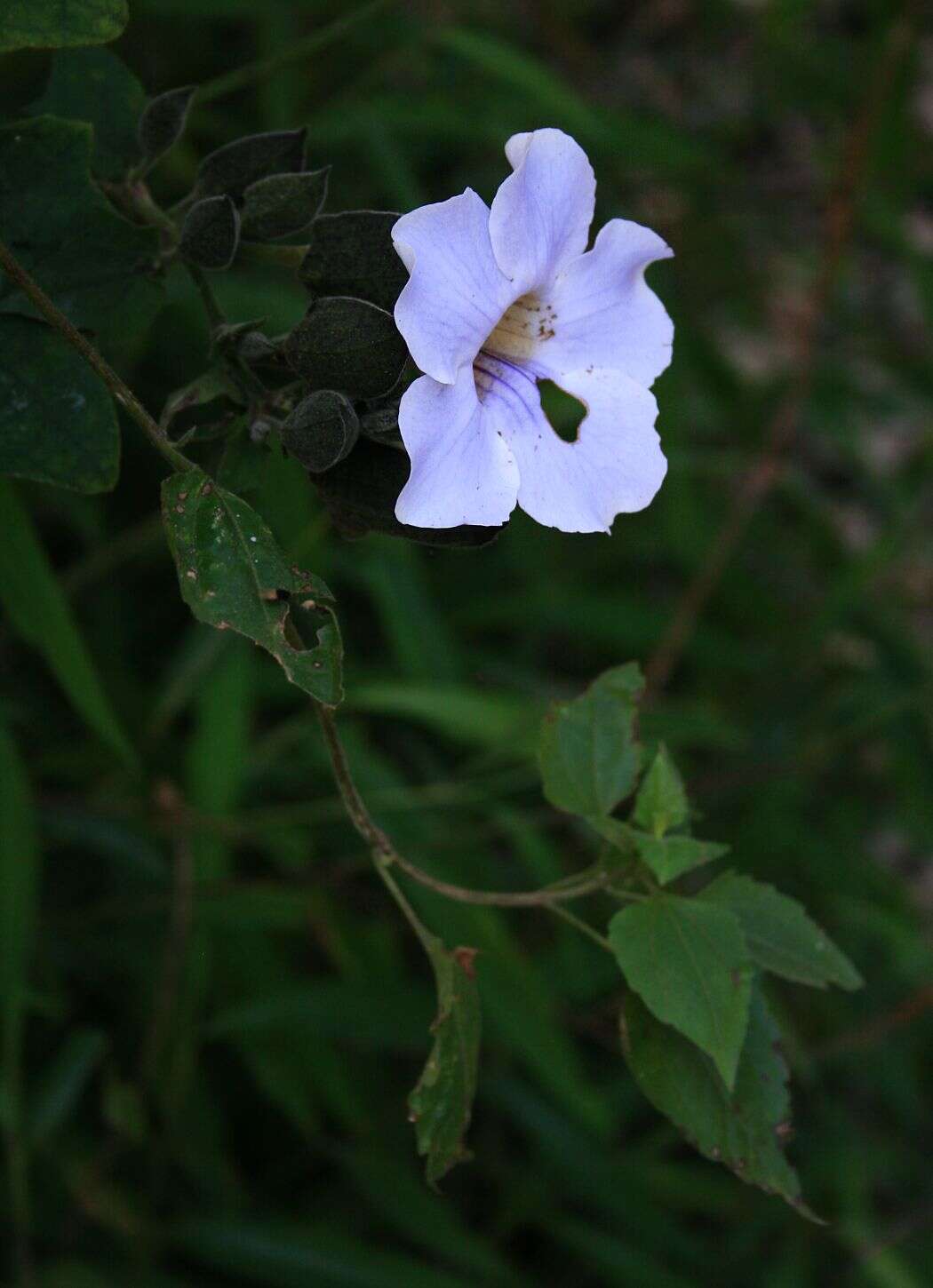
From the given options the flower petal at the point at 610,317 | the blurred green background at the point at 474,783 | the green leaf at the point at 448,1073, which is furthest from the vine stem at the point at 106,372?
the blurred green background at the point at 474,783

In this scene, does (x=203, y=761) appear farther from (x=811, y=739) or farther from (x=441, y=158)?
(x=441, y=158)

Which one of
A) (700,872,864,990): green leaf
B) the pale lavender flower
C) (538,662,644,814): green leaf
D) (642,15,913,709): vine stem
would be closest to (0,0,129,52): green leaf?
the pale lavender flower

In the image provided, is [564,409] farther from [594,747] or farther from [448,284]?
[448,284]

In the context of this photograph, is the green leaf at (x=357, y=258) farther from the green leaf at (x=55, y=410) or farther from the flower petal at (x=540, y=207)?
the green leaf at (x=55, y=410)

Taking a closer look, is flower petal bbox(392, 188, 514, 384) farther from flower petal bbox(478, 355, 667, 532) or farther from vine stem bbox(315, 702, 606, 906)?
vine stem bbox(315, 702, 606, 906)

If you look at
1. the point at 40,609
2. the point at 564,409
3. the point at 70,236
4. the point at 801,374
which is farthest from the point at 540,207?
the point at 801,374

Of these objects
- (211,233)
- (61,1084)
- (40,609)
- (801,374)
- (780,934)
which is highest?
(211,233)

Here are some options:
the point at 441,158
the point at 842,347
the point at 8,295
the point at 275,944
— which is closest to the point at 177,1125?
the point at 275,944
